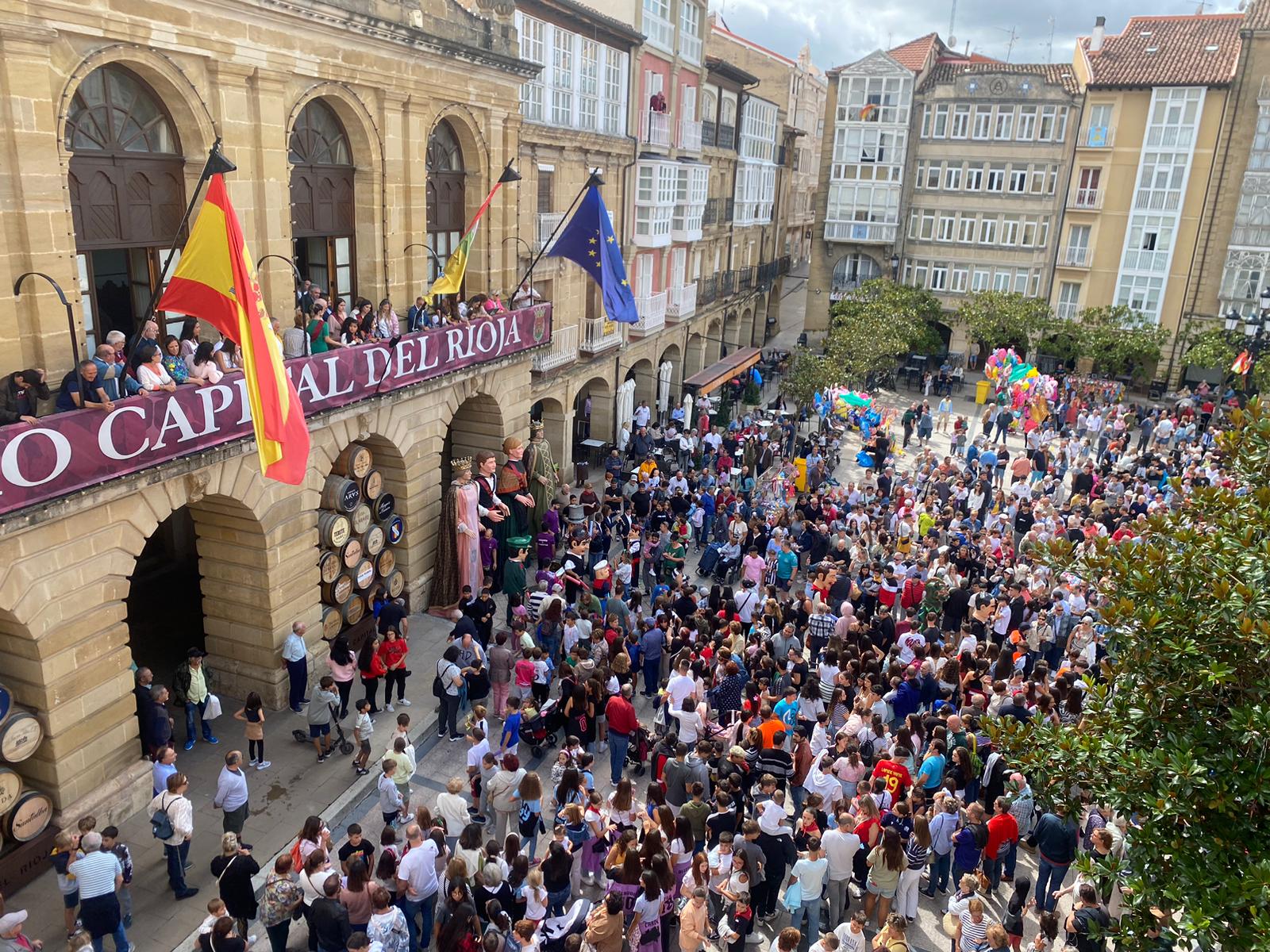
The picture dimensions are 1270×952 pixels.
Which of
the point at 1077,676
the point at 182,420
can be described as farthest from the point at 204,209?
the point at 1077,676

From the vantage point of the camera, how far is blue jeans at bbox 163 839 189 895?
427 inches

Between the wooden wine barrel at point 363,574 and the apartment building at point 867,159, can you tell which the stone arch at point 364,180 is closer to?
the wooden wine barrel at point 363,574

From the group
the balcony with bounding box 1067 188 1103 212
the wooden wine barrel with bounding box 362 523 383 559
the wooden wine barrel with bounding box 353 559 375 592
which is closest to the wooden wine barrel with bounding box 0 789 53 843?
the wooden wine barrel with bounding box 353 559 375 592

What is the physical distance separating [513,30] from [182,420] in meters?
11.9

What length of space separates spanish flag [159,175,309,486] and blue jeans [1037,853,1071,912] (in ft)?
32.7

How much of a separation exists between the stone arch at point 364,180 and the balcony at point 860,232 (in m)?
36.3

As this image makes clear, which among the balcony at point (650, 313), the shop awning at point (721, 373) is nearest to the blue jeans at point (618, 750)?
the balcony at point (650, 313)

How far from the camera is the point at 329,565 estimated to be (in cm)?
1603

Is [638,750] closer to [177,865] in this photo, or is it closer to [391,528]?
[177,865]

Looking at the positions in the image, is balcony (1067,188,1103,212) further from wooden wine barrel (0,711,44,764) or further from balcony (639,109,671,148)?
wooden wine barrel (0,711,44,764)

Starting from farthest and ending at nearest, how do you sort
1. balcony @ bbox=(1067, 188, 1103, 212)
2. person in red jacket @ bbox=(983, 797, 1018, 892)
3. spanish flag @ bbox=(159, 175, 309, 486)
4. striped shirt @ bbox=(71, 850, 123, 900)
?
1. balcony @ bbox=(1067, 188, 1103, 212)
2. spanish flag @ bbox=(159, 175, 309, 486)
3. person in red jacket @ bbox=(983, 797, 1018, 892)
4. striped shirt @ bbox=(71, 850, 123, 900)

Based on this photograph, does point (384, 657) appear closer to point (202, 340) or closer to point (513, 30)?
point (202, 340)

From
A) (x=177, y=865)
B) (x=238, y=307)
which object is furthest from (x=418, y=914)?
(x=238, y=307)

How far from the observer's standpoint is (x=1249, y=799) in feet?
20.2
